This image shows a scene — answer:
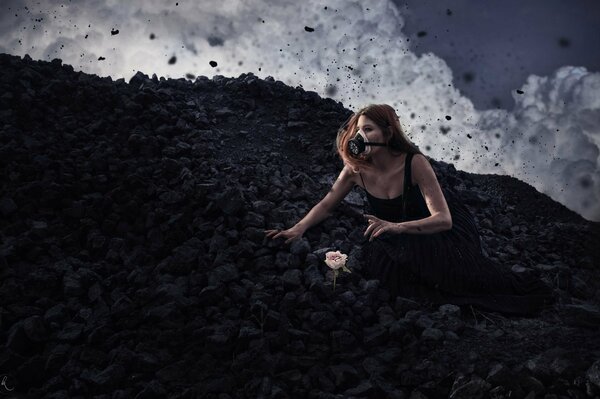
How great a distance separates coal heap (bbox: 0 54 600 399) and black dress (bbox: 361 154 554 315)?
0.48ft

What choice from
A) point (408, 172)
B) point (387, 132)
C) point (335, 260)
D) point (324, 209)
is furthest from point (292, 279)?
point (387, 132)

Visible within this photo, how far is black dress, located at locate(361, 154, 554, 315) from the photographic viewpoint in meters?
3.90

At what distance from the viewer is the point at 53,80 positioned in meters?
7.11

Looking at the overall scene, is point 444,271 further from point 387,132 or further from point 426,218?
point 387,132

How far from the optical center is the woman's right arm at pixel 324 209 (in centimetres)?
447

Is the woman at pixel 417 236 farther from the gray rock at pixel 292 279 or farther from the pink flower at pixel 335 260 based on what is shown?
the gray rock at pixel 292 279

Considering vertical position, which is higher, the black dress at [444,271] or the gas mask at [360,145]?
the gas mask at [360,145]

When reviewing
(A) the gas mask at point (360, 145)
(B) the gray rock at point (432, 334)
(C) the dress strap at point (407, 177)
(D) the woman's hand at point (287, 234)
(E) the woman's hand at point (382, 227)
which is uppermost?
(A) the gas mask at point (360, 145)

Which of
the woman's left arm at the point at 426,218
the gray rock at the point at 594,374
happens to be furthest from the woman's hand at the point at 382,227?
the gray rock at the point at 594,374

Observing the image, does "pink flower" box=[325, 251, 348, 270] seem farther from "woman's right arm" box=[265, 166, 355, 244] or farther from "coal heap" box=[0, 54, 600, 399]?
Result: "woman's right arm" box=[265, 166, 355, 244]

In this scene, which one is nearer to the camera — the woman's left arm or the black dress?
the woman's left arm

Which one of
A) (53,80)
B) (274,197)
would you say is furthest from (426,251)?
(53,80)

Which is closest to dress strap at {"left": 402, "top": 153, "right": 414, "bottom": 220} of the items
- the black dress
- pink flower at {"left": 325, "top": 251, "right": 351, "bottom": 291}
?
the black dress

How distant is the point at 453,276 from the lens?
390 centimetres
